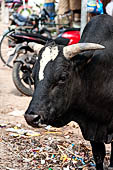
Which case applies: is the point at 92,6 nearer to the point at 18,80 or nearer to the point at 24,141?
the point at 18,80

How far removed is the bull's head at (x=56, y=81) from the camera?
2.88 m

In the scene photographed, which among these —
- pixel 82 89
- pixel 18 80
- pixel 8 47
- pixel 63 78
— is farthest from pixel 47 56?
pixel 8 47

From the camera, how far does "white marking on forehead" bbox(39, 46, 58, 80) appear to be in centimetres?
296

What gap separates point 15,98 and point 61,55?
3.60 metres

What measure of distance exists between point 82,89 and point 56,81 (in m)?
0.36

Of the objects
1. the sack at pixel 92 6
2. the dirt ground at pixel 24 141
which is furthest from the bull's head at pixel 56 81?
the sack at pixel 92 6

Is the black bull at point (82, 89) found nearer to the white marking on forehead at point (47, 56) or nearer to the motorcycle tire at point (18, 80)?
the white marking on forehead at point (47, 56)

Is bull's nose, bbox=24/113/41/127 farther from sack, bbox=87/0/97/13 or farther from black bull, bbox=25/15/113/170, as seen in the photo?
sack, bbox=87/0/97/13

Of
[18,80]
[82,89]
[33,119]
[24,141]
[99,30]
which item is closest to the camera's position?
[33,119]

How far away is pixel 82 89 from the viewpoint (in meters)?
3.22

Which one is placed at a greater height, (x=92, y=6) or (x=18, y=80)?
(x=92, y=6)

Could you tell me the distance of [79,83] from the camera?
3174mm

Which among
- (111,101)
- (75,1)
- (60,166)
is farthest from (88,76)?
(75,1)

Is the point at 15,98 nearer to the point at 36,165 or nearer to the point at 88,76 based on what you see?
the point at 36,165
